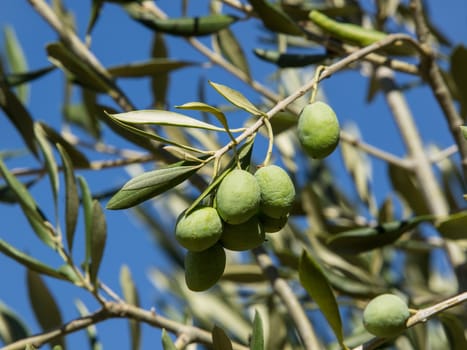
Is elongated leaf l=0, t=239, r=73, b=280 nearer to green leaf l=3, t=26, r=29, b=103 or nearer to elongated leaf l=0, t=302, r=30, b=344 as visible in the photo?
elongated leaf l=0, t=302, r=30, b=344

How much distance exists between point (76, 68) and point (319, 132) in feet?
2.25

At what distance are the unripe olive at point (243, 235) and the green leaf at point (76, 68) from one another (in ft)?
2.18

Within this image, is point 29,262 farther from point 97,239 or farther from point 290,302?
point 290,302

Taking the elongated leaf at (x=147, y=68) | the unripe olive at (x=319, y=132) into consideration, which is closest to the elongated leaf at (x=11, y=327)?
the elongated leaf at (x=147, y=68)

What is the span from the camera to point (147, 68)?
1.70 metres

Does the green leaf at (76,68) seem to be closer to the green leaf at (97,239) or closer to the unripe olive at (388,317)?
the green leaf at (97,239)

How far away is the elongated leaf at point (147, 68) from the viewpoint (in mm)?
1675

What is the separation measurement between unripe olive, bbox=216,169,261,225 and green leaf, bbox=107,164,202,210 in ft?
0.23

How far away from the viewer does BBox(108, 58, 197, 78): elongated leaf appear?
167 cm

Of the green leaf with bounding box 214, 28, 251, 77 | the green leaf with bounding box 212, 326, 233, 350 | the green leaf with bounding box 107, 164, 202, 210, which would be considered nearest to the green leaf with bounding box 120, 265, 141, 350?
the green leaf with bounding box 214, 28, 251, 77

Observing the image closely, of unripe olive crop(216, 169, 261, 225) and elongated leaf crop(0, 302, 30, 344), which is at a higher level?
unripe olive crop(216, 169, 261, 225)

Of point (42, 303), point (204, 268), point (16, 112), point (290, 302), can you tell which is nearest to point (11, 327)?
point (42, 303)

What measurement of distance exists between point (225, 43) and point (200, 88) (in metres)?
0.24

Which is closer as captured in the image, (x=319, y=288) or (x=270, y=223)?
(x=270, y=223)
